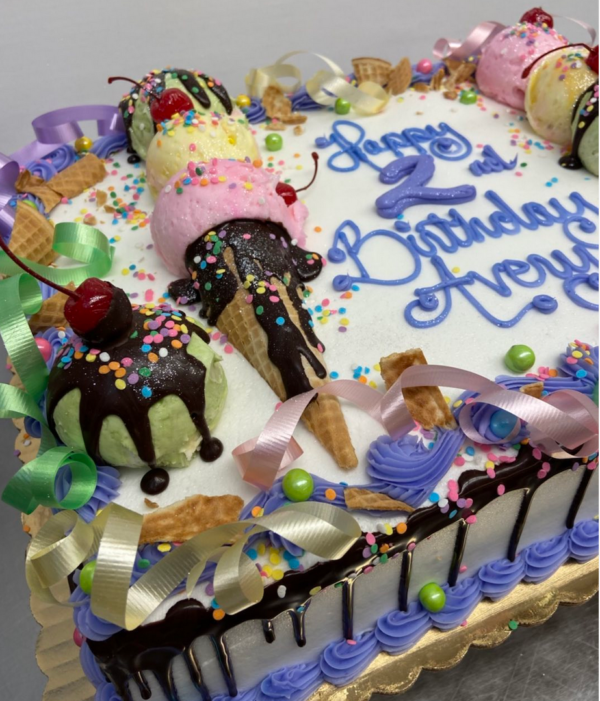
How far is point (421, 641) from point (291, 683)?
42 cm

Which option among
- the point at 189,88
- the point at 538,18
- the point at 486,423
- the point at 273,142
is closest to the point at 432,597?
the point at 486,423

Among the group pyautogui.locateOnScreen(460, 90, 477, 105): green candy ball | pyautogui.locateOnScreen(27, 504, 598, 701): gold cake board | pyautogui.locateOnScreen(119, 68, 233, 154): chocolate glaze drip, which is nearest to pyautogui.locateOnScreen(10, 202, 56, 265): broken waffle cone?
pyautogui.locateOnScreen(119, 68, 233, 154): chocolate glaze drip

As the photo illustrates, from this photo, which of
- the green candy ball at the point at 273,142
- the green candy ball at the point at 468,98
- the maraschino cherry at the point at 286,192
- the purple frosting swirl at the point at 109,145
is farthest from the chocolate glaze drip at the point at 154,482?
the green candy ball at the point at 468,98

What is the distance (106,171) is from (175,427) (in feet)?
5.75

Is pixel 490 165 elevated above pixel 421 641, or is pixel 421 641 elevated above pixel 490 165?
pixel 490 165

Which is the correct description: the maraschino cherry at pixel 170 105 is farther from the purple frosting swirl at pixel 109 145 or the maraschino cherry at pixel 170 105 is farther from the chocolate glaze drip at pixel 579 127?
the chocolate glaze drip at pixel 579 127

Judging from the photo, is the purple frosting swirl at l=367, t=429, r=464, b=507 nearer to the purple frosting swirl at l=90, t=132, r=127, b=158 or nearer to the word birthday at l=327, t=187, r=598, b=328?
the word birthday at l=327, t=187, r=598, b=328

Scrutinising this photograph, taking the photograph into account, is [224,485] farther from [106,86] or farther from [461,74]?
[106,86]

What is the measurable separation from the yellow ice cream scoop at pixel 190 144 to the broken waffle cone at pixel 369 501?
147 centimetres

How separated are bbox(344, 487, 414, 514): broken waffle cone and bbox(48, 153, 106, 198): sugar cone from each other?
195cm

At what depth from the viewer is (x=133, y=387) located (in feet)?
6.07

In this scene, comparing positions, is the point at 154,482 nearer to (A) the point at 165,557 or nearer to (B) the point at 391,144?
(A) the point at 165,557

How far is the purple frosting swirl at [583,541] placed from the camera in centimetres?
231

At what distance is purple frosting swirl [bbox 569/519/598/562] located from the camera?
2.31 m
